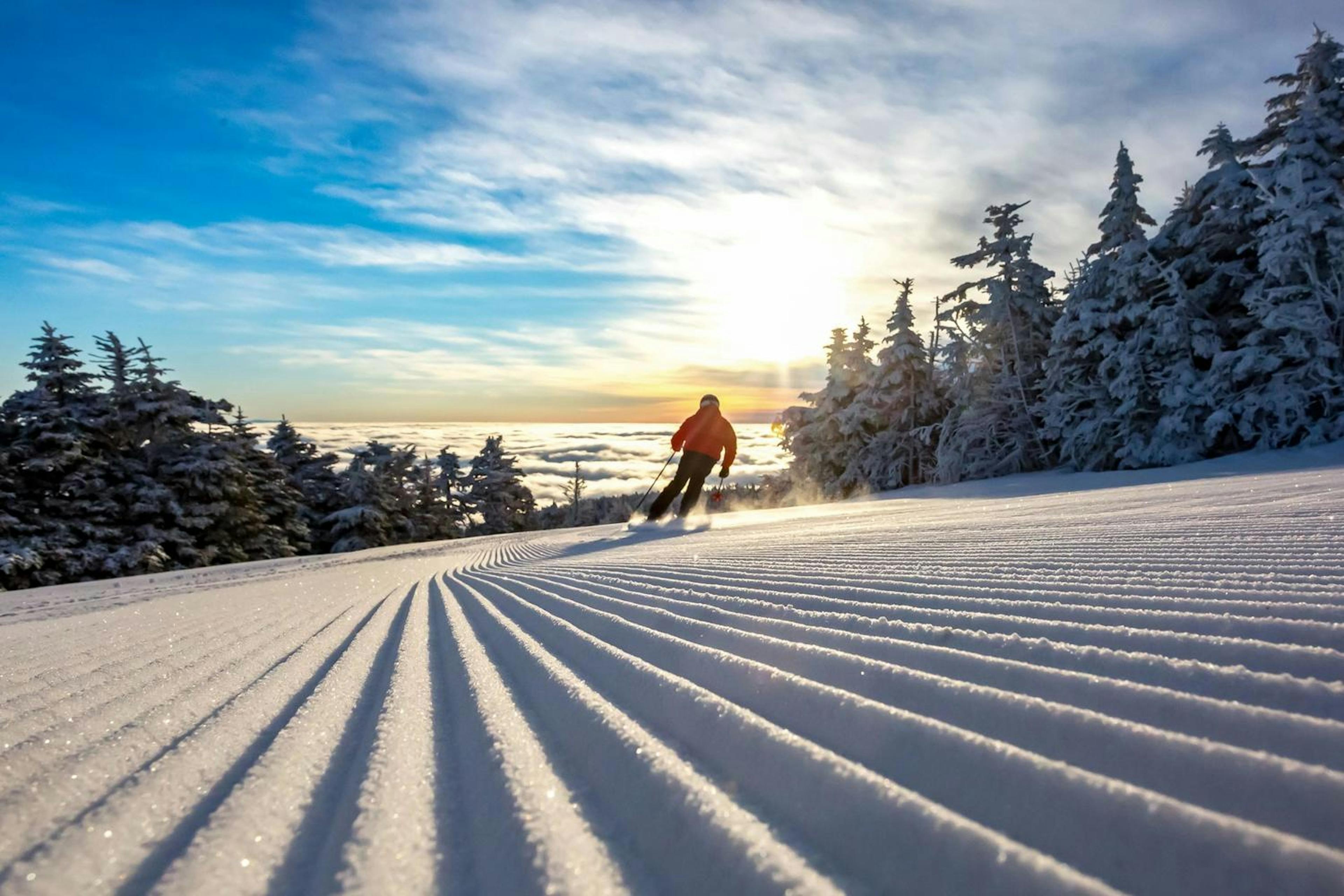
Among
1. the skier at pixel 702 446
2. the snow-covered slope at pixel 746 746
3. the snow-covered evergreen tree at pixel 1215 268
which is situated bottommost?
the snow-covered slope at pixel 746 746

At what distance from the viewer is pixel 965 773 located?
3.12ft

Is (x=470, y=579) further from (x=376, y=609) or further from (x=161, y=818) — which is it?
(x=161, y=818)

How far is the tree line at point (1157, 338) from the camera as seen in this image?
12.2m

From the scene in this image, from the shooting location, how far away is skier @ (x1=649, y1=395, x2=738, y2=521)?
9.99m

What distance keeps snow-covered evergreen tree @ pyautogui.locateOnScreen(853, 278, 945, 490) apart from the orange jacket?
1268 cm

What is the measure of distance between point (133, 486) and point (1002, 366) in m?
25.5

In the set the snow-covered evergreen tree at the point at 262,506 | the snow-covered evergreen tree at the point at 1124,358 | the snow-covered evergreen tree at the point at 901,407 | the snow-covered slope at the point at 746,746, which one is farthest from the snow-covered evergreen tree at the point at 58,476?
the snow-covered evergreen tree at the point at 1124,358

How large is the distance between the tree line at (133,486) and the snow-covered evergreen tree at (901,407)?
59.3ft

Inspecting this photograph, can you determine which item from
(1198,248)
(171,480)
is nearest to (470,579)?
(1198,248)

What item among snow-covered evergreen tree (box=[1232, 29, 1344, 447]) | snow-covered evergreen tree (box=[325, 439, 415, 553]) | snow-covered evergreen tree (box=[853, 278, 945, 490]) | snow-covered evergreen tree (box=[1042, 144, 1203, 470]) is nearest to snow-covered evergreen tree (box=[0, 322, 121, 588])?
snow-covered evergreen tree (box=[325, 439, 415, 553])

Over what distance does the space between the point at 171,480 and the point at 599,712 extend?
81.6 feet

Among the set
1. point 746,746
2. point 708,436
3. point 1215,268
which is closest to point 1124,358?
point 1215,268

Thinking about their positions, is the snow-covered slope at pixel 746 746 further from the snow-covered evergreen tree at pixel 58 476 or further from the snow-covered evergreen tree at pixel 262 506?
the snow-covered evergreen tree at pixel 262 506

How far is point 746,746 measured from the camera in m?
1.13
